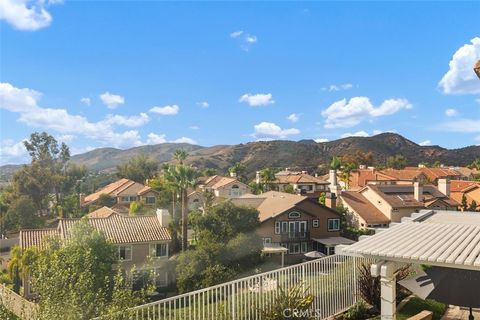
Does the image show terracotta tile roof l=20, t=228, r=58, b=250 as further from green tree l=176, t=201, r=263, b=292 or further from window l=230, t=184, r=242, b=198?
window l=230, t=184, r=242, b=198

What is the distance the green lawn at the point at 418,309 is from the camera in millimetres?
10703

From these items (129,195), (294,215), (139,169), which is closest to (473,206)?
(294,215)

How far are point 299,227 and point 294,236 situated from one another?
1.09 m

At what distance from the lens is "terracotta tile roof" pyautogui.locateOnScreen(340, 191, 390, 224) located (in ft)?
142

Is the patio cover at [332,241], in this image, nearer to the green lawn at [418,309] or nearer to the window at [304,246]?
the window at [304,246]

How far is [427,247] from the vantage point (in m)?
6.66

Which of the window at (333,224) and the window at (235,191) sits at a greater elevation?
the window at (235,191)

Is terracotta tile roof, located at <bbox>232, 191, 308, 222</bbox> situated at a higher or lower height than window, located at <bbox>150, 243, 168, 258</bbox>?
higher

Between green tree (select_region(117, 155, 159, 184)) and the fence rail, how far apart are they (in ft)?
295

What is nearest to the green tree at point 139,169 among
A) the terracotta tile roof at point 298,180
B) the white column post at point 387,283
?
the terracotta tile roof at point 298,180

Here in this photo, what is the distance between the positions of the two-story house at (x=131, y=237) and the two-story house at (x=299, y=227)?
26.1 feet

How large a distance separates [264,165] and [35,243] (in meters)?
166

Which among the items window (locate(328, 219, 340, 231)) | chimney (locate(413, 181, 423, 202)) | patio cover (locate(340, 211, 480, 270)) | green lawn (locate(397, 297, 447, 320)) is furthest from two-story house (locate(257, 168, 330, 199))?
patio cover (locate(340, 211, 480, 270))

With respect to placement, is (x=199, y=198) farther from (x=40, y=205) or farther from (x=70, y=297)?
(x=70, y=297)
